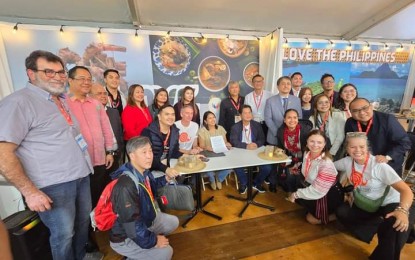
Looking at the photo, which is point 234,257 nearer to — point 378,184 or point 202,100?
point 378,184

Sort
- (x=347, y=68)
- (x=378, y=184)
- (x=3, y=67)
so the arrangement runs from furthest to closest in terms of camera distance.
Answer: (x=347, y=68) → (x=3, y=67) → (x=378, y=184)

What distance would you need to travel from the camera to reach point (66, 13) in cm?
357

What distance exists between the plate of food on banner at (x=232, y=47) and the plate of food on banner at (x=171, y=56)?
29.0 inches

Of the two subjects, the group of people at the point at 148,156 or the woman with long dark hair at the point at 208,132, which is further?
the woman with long dark hair at the point at 208,132

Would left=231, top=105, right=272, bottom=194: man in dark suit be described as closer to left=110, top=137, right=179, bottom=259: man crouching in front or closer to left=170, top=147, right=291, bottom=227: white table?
left=170, top=147, right=291, bottom=227: white table

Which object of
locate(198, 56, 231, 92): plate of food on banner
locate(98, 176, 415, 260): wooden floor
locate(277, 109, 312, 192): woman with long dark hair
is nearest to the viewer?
locate(98, 176, 415, 260): wooden floor

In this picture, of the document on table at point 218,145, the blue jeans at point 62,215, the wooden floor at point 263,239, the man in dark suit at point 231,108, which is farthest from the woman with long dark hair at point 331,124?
the blue jeans at point 62,215

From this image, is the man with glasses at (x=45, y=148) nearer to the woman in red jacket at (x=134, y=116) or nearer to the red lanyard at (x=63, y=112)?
the red lanyard at (x=63, y=112)

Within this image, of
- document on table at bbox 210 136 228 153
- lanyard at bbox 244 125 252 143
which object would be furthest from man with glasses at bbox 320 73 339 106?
document on table at bbox 210 136 228 153

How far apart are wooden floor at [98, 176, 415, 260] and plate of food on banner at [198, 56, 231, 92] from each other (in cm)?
257

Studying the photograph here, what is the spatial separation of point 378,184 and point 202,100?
3.19 meters

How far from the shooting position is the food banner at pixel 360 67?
4.72 metres

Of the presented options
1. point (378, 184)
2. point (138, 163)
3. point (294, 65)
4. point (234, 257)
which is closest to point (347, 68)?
point (294, 65)

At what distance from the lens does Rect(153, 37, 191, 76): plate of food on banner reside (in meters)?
3.92
